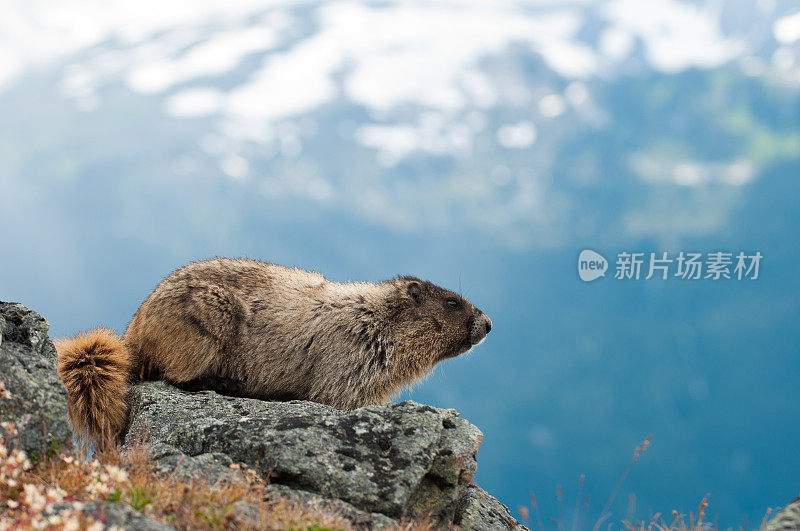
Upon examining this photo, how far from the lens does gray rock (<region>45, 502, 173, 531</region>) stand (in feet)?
15.8

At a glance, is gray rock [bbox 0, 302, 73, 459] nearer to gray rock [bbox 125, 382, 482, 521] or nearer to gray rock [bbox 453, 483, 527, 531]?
gray rock [bbox 125, 382, 482, 521]

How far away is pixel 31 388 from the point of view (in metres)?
7.02

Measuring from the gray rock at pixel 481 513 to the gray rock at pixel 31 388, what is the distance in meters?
4.55

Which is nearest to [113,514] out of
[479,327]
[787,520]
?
[787,520]

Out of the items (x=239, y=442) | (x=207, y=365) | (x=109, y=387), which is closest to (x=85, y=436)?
(x=109, y=387)

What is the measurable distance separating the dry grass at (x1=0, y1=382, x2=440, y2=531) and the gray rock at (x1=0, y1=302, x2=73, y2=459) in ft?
0.47

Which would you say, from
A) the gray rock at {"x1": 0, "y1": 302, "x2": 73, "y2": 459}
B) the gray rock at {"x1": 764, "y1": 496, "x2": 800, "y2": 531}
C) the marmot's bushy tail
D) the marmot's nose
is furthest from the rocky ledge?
the gray rock at {"x1": 764, "y1": 496, "x2": 800, "y2": 531}

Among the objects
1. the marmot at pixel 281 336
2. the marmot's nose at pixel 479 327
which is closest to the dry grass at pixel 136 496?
the marmot at pixel 281 336

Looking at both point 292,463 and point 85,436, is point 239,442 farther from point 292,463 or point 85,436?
point 85,436

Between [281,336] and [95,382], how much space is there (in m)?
2.66

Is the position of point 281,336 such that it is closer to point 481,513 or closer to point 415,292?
point 415,292

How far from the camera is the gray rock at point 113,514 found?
482cm

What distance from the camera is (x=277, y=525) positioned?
5.29 meters

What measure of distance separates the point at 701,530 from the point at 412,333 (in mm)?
5030
